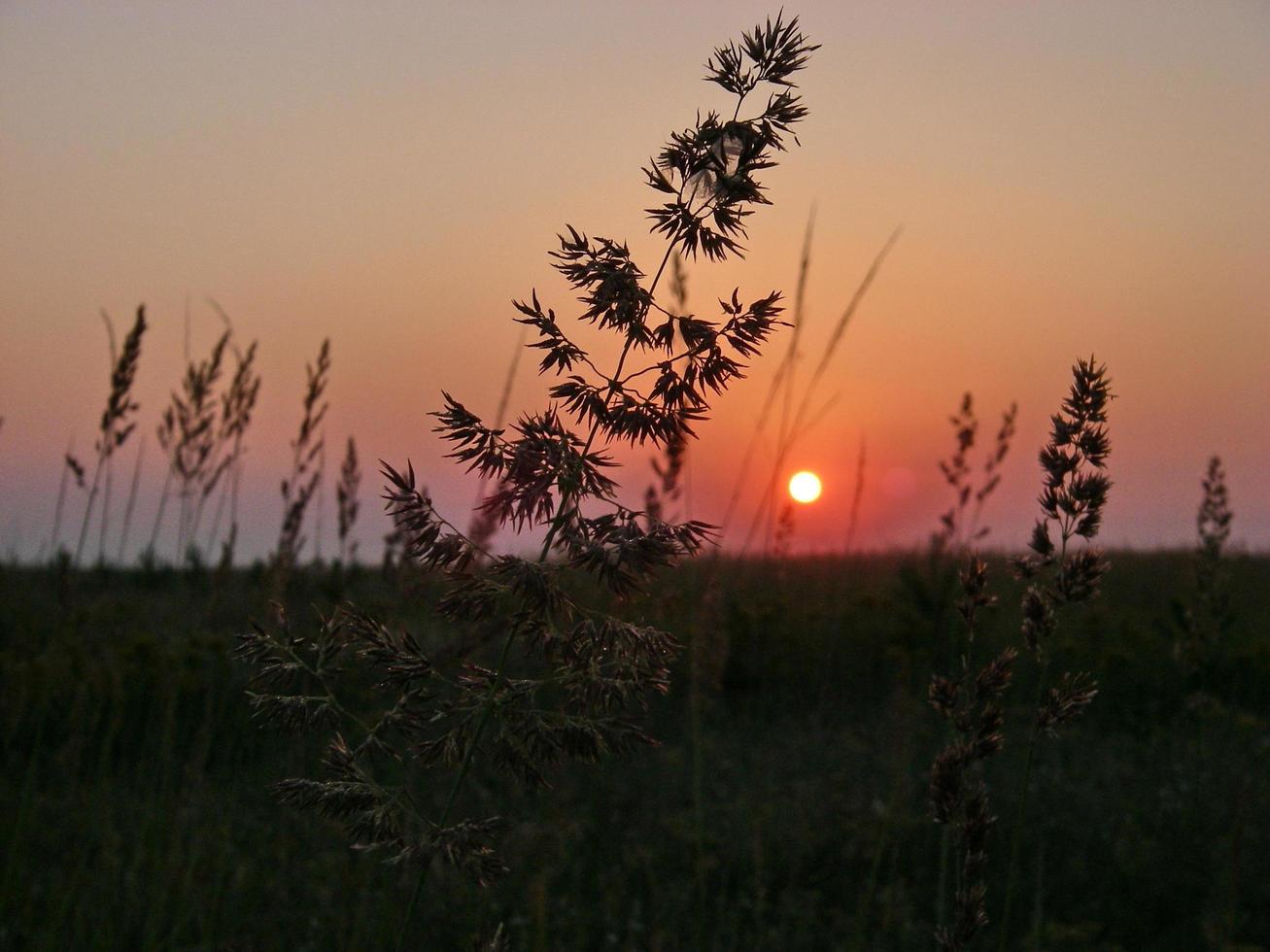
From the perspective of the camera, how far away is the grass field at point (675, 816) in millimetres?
3887

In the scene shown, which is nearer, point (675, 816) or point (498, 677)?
point (498, 677)

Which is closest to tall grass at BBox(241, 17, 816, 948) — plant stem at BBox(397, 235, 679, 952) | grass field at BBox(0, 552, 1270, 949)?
plant stem at BBox(397, 235, 679, 952)

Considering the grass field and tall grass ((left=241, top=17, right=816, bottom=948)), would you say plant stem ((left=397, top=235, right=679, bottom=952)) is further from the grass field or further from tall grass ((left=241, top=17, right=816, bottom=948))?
the grass field

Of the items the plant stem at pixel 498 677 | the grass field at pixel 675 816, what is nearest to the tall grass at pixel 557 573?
the plant stem at pixel 498 677

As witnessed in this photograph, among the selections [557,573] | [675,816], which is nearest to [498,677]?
[557,573]

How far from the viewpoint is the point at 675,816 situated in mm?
5629

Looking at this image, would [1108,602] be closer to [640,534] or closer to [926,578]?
[926,578]

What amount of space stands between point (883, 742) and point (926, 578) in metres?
3.61

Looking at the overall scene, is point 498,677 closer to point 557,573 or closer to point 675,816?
point 557,573

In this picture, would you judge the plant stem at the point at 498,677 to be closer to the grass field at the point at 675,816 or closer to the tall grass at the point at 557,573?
the tall grass at the point at 557,573

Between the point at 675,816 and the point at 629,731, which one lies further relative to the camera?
the point at 675,816

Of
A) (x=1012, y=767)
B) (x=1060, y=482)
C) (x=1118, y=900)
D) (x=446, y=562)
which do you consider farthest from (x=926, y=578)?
(x=446, y=562)

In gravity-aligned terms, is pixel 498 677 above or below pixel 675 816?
above

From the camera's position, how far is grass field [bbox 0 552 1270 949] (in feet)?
12.8
